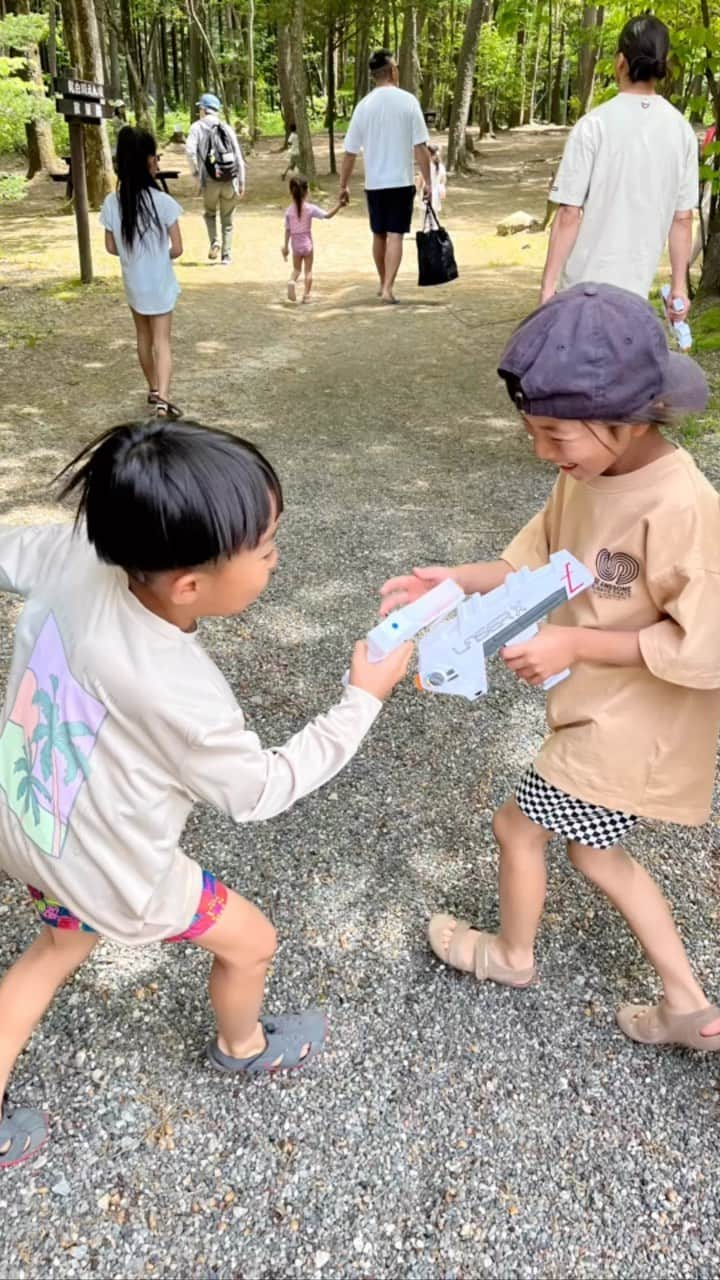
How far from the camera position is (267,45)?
35844 millimetres

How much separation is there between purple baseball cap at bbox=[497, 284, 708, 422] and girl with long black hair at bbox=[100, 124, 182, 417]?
431 centimetres

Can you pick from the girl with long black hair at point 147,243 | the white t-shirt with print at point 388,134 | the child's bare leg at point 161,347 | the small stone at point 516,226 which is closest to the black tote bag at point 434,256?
the white t-shirt with print at point 388,134

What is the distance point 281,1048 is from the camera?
186 cm

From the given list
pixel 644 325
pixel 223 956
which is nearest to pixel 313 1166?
pixel 223 956

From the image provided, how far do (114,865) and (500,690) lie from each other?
1956 millimetres

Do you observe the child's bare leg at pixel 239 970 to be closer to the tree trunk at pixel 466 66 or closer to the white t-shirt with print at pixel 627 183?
the white t-shirt with print at pixel 627 183

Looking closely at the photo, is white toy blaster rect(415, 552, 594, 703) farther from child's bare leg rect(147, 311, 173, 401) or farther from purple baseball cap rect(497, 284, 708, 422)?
child's bare leg rect(147, 311, 173, 401)

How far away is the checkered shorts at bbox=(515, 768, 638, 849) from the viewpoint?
1.70m

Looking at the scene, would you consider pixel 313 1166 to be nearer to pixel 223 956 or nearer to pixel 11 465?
pixel 223 956

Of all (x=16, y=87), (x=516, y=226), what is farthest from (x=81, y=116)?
(x=516, y=226)

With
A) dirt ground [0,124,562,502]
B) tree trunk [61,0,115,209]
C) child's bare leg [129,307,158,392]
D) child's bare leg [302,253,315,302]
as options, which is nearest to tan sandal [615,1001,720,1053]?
dirt ground [0,124,562,502]

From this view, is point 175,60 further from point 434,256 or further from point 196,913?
point 196,913

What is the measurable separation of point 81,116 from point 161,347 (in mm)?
4324

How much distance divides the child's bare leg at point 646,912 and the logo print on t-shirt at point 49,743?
3.13 feet
